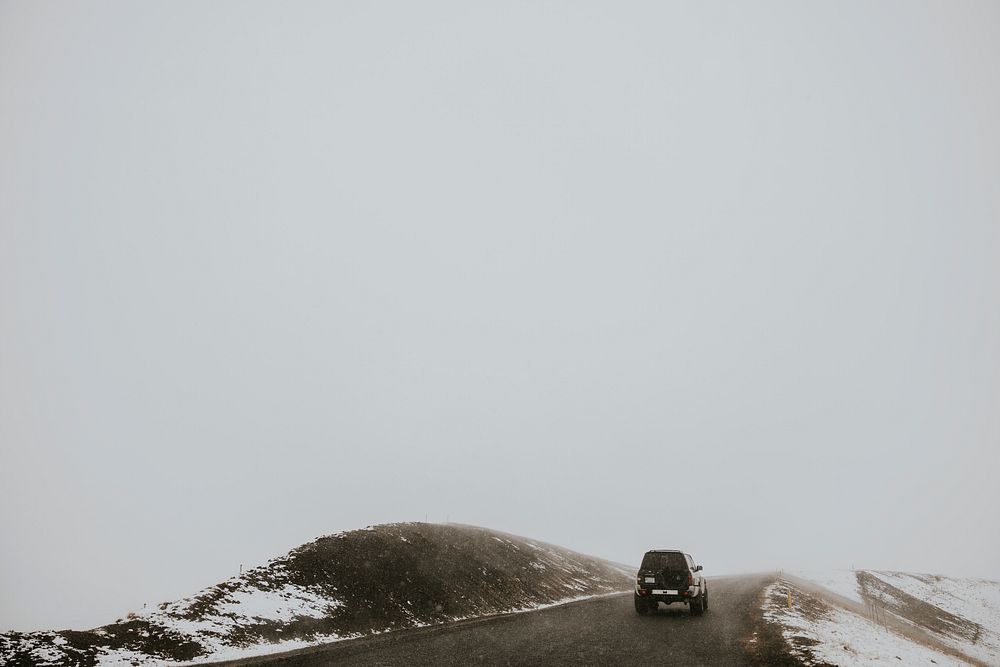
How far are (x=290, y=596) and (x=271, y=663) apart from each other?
6.50m

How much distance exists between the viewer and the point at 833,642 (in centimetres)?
1786

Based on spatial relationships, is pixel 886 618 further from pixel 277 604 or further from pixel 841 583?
pixel 277 604

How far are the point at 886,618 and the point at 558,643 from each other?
128ft

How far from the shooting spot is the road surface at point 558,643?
15.8 metres

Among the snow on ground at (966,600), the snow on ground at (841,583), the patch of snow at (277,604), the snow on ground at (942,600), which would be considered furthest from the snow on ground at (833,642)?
the snow on ground at (841,583)

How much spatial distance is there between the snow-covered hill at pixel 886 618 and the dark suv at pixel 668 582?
120 inches

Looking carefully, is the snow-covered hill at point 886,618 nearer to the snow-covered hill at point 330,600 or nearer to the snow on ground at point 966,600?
the snow on ground at point 966,600

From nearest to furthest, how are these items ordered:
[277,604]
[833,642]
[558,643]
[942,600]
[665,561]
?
[833,642] < [558,643] < [277,604] < [665,561] < [942,600]

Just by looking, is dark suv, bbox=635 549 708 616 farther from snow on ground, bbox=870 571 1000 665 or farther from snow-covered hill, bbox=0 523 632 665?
snow on ground, bbox=870 571 1000 665

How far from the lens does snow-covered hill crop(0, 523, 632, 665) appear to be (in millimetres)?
15219

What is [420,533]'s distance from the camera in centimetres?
3500

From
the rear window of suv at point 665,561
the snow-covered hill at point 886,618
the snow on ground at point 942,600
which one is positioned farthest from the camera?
the snow on ground at point 942,600

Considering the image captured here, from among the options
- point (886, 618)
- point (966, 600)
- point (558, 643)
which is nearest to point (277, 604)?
point (558, 643)

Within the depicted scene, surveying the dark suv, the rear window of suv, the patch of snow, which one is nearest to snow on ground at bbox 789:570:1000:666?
the dark suv
